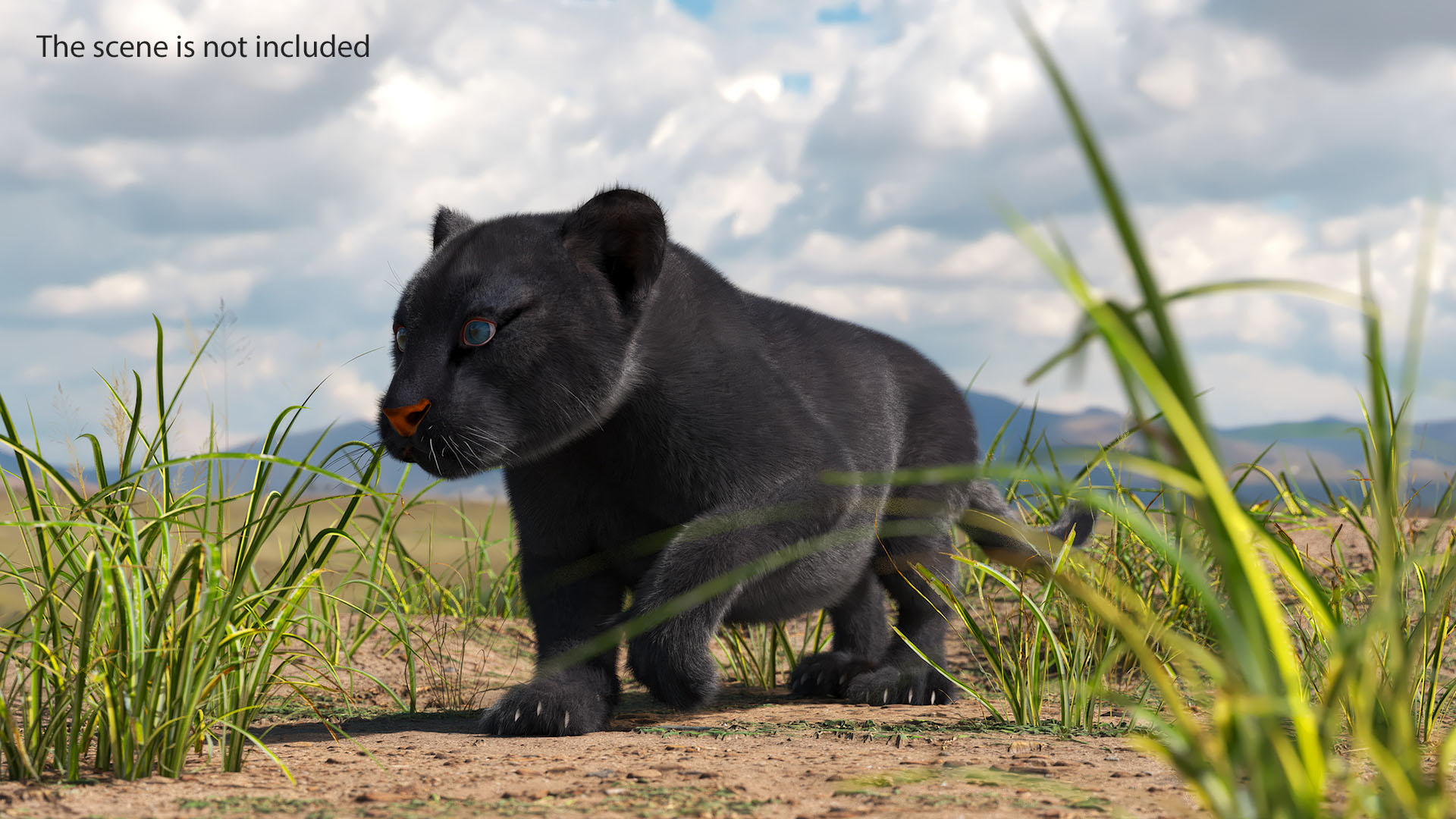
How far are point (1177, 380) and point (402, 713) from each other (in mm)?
3049

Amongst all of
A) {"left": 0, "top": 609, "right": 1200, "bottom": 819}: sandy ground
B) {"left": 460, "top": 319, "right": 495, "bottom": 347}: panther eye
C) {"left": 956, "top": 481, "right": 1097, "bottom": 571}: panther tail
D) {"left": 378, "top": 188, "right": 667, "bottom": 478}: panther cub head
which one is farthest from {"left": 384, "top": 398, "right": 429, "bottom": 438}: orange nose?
{"left": 956, "top": 481, "right": 1097, "bottom": 571}: panther tail

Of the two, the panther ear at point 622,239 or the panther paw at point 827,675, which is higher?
the panther ear at point 622,239

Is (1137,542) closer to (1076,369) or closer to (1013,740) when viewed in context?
(1013,740)

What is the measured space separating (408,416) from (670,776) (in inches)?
49.1

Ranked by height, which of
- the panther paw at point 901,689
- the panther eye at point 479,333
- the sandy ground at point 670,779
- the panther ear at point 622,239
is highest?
the panther ear at point 622,239

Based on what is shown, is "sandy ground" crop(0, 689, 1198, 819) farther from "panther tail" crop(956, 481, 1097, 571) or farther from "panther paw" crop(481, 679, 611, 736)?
"panther tail" crop(956, 481, 1097, 571)

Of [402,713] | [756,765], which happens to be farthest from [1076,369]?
[402,713]

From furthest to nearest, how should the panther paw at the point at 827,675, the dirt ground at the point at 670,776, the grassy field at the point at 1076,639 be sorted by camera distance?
1. the panther paw at the point at 827,675
2. the dirt ground at the point at 670,776
3. the grassy field at the point at 1076,639

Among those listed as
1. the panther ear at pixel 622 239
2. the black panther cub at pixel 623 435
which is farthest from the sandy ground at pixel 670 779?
the panther ear at pixel 622 239

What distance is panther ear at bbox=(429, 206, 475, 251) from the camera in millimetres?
3850

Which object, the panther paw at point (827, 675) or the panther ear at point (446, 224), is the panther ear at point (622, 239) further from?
the panther paw at point (827, 675)

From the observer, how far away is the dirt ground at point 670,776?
2047mm

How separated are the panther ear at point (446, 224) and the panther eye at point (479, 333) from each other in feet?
2.72

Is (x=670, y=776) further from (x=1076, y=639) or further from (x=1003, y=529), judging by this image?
(x=1003, y=529)
